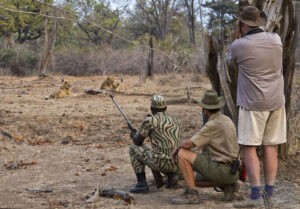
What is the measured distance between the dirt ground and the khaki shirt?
0.51m

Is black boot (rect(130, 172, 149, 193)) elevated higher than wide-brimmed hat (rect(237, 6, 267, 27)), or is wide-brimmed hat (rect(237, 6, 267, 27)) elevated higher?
wide-brimmed hat (rect(237, 6, 267, 27))

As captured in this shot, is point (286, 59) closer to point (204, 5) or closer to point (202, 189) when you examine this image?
point (202, 189)

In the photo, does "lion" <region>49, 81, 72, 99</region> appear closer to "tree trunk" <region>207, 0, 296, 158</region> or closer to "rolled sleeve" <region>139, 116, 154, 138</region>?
"tree trunk" <region>207, 0, 296, 158</region>

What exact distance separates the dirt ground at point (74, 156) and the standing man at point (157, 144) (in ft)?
Answer: 0.94

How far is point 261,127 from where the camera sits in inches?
212

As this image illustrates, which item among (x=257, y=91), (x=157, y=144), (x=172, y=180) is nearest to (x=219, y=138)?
(x=257, y=91)

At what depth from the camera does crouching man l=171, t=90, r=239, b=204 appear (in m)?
5.62

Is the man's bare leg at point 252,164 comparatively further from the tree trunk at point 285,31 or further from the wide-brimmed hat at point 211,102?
the tree trunk at point 285,31

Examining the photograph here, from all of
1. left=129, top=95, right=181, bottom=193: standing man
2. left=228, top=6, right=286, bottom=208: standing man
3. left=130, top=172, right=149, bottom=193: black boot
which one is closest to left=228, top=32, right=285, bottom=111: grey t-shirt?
left=228, top=6, right=286, bottom=208: standing man

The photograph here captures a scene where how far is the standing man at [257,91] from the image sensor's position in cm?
530

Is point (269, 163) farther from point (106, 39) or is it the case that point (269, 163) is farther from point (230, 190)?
point (106, 39)

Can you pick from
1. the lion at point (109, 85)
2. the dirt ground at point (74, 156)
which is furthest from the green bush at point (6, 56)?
the dirt ground at point (74, 156)

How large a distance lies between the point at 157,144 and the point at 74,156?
2990 millimetres

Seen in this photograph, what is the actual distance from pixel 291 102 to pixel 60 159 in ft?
11.9
